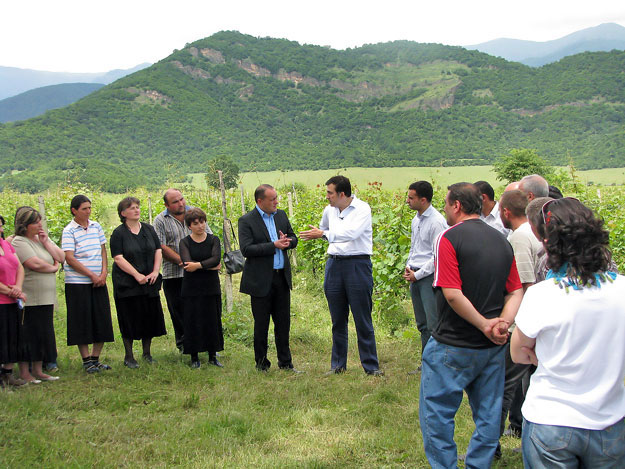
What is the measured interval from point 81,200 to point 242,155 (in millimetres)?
67798

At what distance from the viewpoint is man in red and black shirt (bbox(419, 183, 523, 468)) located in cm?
273

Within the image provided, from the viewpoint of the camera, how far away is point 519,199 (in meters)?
3.35

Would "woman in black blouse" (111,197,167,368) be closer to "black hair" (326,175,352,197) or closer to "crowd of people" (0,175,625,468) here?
"crowd of people" (0,175,625,468)

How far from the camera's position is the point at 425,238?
4.98 m

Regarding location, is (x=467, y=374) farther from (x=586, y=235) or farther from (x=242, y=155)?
(x=242, y=155)

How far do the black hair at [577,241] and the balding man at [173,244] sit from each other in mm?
4237

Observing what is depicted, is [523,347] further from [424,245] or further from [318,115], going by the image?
[318,115]

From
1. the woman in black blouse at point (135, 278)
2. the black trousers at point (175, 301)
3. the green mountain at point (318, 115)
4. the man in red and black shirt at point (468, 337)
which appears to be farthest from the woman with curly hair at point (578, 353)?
the green mountain at point (318, 115)

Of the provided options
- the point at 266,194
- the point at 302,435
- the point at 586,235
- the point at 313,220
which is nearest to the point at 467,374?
the point at 586,235

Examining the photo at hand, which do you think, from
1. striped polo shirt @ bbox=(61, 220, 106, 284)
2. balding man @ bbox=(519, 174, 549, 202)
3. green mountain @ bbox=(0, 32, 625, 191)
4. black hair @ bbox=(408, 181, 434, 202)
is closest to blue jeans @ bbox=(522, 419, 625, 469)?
balding man @ bbox=(519, 174, 549, 202)

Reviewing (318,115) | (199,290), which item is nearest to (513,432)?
(199,290)

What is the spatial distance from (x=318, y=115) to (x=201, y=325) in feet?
294

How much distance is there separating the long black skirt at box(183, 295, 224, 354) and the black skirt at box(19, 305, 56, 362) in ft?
4.07

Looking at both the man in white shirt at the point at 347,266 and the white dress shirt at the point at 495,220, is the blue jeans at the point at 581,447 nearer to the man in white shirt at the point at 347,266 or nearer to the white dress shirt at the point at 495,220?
the white dress shirt at the point at 495,220
